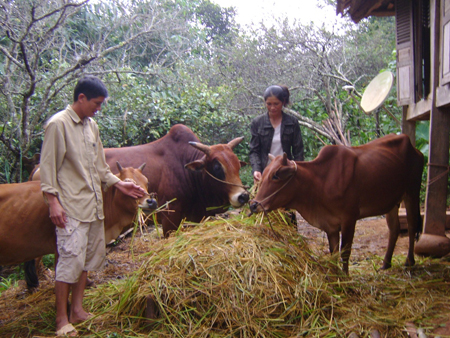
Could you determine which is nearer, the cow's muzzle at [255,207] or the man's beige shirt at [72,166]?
the man's beige shirt at [72,166]

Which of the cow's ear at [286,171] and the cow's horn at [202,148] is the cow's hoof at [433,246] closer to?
the cow's ear at [286,171]

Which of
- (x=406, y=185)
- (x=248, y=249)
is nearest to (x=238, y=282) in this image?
(x=248, y=249)

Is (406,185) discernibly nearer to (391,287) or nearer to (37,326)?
(391,287)

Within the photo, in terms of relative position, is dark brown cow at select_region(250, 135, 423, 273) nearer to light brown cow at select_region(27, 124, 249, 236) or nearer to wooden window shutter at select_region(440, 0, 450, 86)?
light brown cow at select_region(27, 124, 249, 236)

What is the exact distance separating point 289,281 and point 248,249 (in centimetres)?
41

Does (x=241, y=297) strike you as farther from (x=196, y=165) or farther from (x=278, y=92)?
(x=278, y=92)

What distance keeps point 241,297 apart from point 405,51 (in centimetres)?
526

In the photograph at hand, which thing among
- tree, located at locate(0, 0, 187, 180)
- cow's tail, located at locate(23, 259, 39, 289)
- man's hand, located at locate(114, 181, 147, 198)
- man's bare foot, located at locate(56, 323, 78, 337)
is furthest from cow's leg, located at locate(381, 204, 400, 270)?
tree, located at locate(0, 0, 187, 180)

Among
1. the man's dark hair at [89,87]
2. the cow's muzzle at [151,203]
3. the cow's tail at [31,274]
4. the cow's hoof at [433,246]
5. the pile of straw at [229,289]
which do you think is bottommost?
the cow's hoof at [433,246]

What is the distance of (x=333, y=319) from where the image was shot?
3.26 m

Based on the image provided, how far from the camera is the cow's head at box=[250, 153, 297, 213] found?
4145mm

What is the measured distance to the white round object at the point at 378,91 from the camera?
677 cm

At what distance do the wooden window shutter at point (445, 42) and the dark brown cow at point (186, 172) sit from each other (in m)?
2.63

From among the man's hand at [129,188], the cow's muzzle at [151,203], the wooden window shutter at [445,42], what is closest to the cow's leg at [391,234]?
the wooden window shutter at [445,42]
